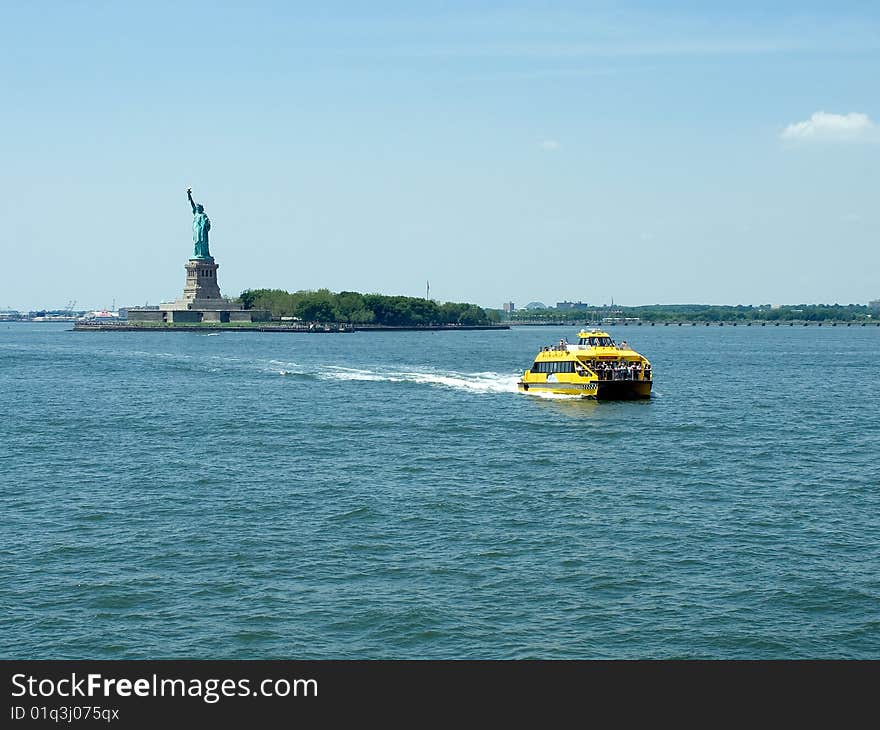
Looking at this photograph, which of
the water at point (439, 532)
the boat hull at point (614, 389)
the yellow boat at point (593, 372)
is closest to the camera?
the water at point (439, 532)

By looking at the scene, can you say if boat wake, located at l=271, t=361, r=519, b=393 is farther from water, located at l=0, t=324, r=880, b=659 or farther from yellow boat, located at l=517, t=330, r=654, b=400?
water, located at l=0, t=324, r=880, b=659

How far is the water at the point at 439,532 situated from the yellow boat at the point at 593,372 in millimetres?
7631

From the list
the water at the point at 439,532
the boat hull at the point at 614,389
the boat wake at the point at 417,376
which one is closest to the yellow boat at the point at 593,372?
the boat hull at the point at 614,389

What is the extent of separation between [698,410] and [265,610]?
2205 inches

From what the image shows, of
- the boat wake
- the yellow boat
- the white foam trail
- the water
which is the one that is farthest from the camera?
the boat wake

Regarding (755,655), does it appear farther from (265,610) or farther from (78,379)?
(78,379)

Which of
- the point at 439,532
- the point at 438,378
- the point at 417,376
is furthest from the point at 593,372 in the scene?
the point at 439,532

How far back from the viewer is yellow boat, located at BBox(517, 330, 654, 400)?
8694 centimetres

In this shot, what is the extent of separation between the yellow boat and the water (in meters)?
7.63

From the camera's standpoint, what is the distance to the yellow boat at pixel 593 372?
285ft

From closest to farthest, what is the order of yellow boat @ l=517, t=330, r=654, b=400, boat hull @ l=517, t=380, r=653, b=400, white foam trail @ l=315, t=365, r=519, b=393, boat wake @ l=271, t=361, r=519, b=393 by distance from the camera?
boat hull @ l=517, t=380, r=653, b=400 < yellow boat @ l=517, t=330, r=654, b=400 < white foam trail @ l=315, t=365, r=519, b=393 < boat wake @ l=271, t=361, r=519, b=393

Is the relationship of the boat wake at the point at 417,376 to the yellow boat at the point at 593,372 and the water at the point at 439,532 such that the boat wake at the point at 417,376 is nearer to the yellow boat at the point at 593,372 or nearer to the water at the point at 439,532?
the yellow boat at the point at 593,372

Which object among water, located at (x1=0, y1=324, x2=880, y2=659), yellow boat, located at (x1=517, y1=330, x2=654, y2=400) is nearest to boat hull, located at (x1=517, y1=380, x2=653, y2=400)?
yellow boat, located at (x1=517, y1=330, x2=654, y2=400)

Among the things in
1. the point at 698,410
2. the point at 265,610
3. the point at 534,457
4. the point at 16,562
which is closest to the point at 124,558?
the point at 16,562
